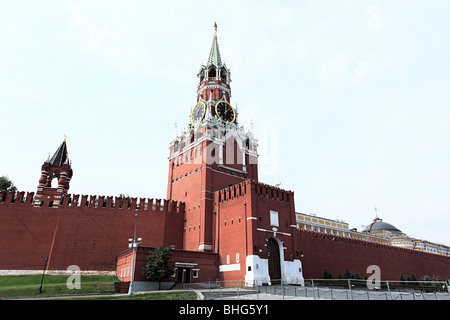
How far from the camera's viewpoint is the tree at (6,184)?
55.2 meters

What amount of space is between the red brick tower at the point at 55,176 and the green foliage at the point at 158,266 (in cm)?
1566

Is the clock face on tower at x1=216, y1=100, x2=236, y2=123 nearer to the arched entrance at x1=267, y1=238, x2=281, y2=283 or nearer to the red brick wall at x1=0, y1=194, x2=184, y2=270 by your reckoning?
the red brick wall at x1=0, y1=194, x2=184, y2=270

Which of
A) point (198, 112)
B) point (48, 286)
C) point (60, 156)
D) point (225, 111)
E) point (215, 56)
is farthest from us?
point (215, 56)

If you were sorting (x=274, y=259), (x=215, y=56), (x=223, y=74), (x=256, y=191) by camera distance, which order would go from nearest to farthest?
1. (x=274, y=259)
2. (x=256, y=191)
3. (x=223, y=74)
4. (x=215, y=56)

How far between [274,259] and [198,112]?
2701 cm

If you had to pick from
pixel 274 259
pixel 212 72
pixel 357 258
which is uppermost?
pixel 212 72

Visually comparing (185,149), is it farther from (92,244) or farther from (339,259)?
(339,259)

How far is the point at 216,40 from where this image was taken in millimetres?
63531

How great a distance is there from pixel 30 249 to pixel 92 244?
254 inches

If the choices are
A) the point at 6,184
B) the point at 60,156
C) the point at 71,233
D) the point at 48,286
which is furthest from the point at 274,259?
the point at 6,184

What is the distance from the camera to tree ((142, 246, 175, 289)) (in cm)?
3256

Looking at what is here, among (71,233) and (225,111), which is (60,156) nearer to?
(71,233)

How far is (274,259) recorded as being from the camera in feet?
125
